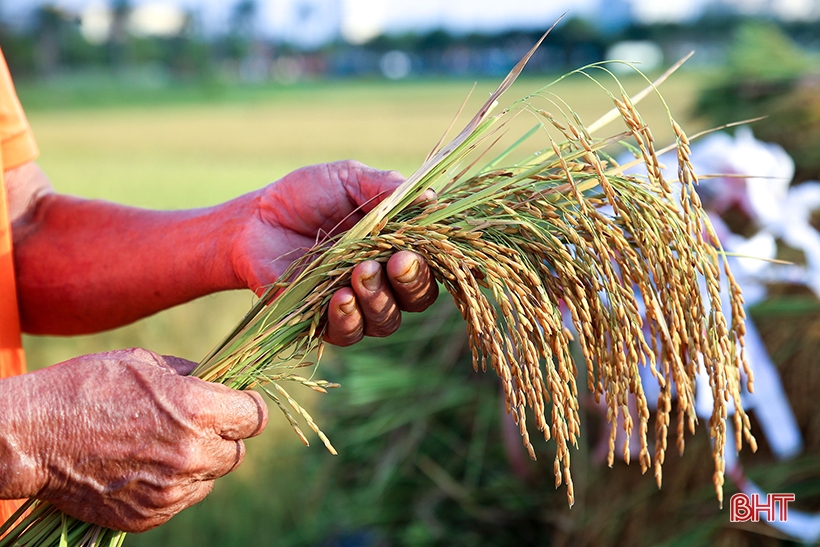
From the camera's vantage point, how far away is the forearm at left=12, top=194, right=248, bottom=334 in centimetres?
161

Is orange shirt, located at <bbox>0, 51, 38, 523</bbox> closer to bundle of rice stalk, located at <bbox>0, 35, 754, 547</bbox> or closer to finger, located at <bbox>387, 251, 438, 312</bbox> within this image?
bundle of rice stalk, located at <bbox>0, 35, 754, 547</bbox>

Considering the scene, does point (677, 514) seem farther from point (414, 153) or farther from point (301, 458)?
point (414, 153)

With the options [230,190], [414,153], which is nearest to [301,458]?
[230,190]

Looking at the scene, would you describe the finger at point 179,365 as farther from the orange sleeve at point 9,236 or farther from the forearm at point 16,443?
the orange sleeve at point 9,236

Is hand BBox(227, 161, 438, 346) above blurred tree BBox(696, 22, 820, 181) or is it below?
above

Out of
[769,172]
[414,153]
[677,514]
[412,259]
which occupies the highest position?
[412,259]

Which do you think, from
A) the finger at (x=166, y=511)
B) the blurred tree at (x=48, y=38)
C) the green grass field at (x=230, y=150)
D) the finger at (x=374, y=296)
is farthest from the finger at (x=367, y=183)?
the blurred tree at (x=48, y=38)

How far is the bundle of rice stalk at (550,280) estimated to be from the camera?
3.48 ft

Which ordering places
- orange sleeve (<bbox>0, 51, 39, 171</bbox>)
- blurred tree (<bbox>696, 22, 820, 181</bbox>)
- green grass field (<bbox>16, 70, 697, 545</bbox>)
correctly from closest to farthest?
orange sleeve (<bbox>0, 51, 39, 171</bbox>) → blurred tree (<bbox>696, 22, 820, 181</bbox>) → green grass field (<bbox>16, 70, 697, 545</bbox>)

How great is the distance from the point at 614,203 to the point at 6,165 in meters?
1.30

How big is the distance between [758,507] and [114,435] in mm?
1900

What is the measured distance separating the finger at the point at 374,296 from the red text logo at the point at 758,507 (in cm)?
141

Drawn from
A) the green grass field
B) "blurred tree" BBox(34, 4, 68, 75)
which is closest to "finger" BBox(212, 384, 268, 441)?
the green grass field

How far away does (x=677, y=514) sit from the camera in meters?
2.28
